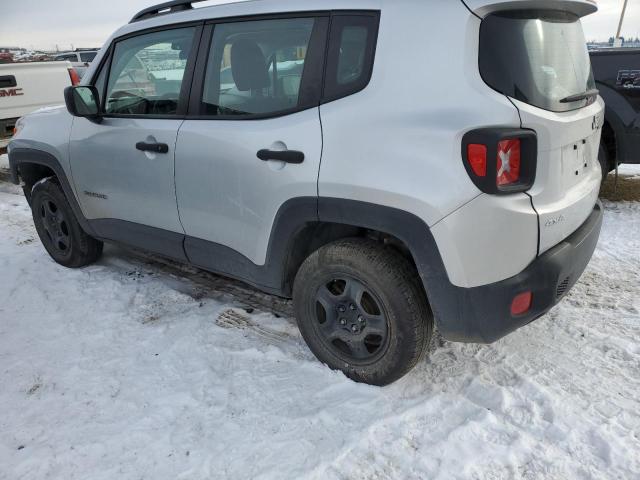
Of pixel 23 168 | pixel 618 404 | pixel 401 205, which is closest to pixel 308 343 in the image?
pixel 401 205

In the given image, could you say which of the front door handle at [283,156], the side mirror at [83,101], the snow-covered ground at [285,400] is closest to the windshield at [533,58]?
the front door handle at [283,156]

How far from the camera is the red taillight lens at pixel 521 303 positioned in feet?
7.04

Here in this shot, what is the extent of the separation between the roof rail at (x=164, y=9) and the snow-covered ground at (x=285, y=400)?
1923 mm

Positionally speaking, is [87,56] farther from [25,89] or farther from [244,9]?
[244,9]

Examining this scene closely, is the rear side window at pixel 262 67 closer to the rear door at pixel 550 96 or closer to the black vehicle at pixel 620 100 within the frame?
the rear door at pixel 550 96

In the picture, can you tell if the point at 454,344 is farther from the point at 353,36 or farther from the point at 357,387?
the point at 353,36

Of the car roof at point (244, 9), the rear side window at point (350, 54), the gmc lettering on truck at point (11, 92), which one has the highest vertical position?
the car roof at point (244, 9)

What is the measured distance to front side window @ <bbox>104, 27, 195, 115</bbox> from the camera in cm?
303

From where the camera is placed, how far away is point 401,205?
2129mm

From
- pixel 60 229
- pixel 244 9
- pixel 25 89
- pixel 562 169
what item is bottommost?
pixel 60 229

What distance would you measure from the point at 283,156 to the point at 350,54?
1.83 ft

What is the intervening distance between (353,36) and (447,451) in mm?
1864

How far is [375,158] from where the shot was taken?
2.18 meters

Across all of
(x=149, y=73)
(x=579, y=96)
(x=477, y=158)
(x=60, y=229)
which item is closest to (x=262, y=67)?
(x=149, y=73)
